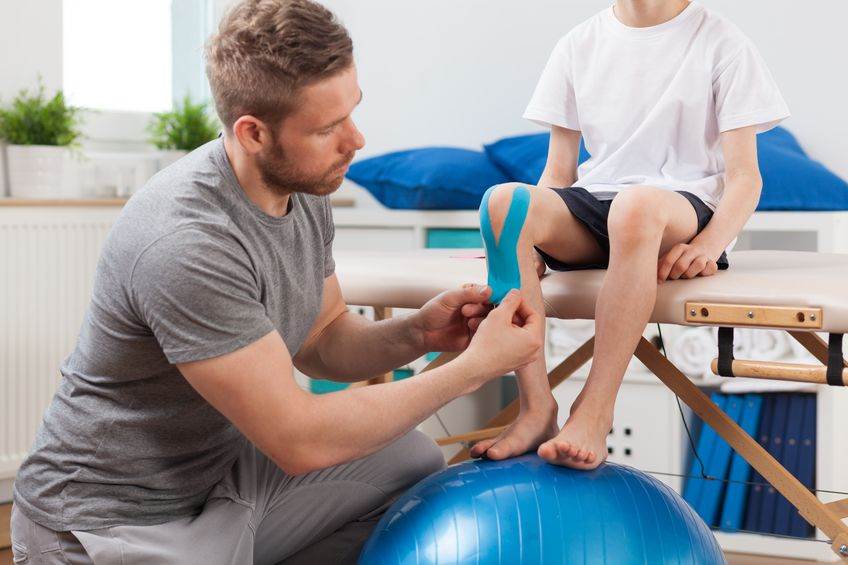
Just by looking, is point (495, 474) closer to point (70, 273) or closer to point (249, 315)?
point (249, 315)

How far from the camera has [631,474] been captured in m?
1.42

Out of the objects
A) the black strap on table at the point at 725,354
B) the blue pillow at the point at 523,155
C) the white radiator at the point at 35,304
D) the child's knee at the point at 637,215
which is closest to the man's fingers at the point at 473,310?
the child's knee at the point at 637,215

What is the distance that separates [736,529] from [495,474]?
129 centimetres

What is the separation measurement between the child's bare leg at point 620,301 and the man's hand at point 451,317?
0.56 ft

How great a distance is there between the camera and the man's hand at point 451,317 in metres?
1.46

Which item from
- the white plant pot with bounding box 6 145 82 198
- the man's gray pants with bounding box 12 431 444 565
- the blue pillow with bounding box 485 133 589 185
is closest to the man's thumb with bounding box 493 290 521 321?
the man's gray pants with bounding box 12 431 444 565

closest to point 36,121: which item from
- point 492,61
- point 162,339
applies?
point 492,61

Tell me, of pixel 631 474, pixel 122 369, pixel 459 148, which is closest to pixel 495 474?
pixel 631 474

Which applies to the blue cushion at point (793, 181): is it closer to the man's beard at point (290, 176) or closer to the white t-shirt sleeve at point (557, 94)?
the white t-shirt sleeve at point (557, 94)

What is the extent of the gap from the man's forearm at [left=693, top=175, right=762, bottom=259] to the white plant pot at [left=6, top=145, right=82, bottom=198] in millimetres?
1623

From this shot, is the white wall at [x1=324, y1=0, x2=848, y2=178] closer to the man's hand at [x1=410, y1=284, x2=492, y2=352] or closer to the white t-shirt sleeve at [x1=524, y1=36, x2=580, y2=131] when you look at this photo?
the white t-shirt sleeve at [x1=524, y1=36, x2=580, y2=131]

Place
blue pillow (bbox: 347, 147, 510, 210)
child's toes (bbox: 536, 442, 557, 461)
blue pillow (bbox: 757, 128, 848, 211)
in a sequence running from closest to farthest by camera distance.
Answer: child's toes (bbox: 536, 442, 557, 461), blue pillow (bbox: 757, 128, 848, 211), blue pillow (bbox: 347, 147, 510, 210)

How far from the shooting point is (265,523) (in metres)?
1.49

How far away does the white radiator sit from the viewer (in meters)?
2.47
